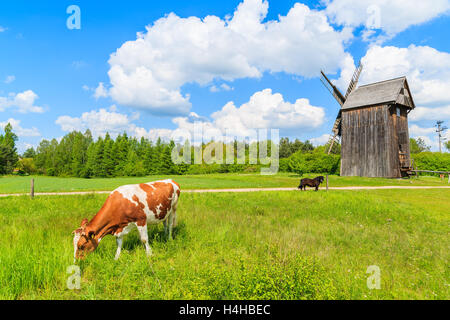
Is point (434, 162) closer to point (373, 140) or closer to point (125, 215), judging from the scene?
point (373, 140)

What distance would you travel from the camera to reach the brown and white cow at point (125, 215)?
5.02m

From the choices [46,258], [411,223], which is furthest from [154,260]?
[411,223]

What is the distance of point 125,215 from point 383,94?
34.7 meters

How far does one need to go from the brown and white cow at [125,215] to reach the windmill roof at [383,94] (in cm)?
3228

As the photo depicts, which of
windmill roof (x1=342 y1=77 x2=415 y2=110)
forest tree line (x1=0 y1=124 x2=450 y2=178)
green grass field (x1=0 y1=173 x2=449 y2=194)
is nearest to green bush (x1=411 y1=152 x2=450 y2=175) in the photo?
forest tree line (x1=0 y1=124 x2=450 y2=178)

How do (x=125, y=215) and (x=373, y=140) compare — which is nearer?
(x=125, y=215)

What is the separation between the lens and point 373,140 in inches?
1145

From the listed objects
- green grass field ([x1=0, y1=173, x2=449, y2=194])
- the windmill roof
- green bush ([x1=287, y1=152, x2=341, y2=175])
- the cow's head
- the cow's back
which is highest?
the windmill roof

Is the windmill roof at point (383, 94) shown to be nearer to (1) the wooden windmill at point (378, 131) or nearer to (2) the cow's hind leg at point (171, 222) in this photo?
(1) the wooden windmill at point (378, 131)

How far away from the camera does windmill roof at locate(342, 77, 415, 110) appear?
2853 centimetres

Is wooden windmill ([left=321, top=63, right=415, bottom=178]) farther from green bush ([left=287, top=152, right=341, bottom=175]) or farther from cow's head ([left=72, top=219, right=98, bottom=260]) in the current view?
cow's head ([left=72, top=219, right=98, bottom=260])

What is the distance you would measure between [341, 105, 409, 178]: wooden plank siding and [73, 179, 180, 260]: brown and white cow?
3062cm

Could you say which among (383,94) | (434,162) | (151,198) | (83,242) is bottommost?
(83,242)

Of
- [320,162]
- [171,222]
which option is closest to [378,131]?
[320,162]
